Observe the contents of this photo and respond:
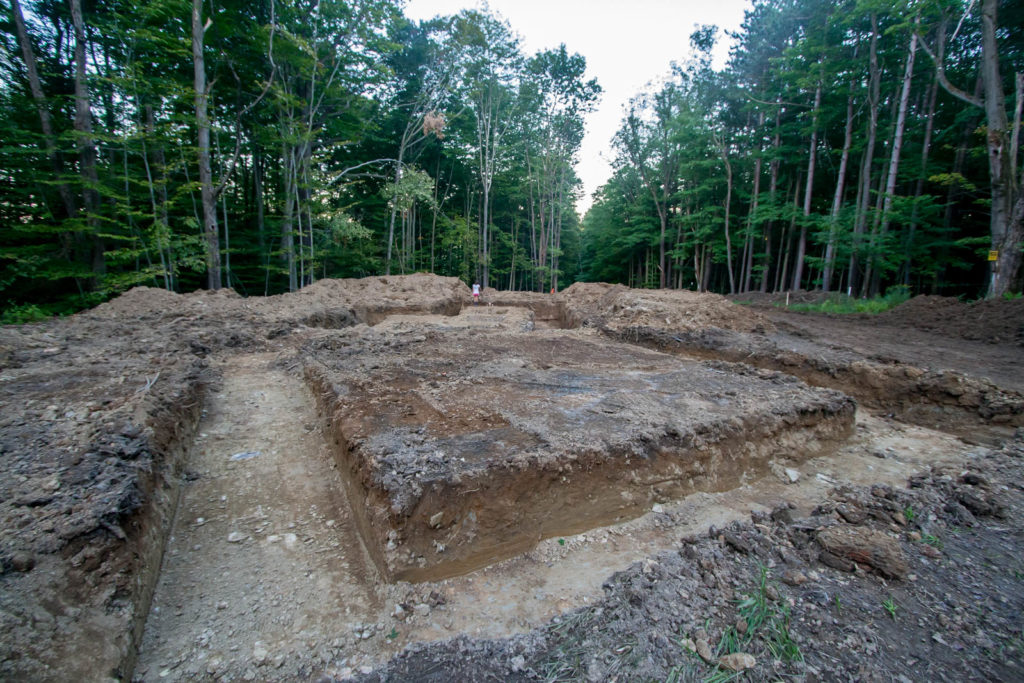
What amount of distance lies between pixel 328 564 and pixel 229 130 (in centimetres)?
1886

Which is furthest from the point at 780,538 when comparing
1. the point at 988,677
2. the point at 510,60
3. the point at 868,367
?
the point at 510,60

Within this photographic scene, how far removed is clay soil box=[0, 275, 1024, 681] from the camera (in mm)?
1671

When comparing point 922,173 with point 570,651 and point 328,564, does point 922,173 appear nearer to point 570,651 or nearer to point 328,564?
point 570,651

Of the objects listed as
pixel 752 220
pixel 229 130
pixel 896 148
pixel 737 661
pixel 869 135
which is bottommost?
pixel 737 661

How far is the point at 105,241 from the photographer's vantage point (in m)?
10.9

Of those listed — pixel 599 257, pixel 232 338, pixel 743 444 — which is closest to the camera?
pixel 743 444

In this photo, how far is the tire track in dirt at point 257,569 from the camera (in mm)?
1753

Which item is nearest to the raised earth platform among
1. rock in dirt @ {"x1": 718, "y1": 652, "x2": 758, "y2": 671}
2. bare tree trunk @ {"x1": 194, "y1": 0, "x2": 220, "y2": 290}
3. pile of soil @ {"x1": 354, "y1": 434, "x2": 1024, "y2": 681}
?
pile of soil @ {"x1": 354, "y1": 434, "x2": 1024, "y2": 681}

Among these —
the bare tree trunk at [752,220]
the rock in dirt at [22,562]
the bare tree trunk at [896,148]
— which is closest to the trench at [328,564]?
the rock in dirt at [22,562]

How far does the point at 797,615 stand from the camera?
5.94 ft

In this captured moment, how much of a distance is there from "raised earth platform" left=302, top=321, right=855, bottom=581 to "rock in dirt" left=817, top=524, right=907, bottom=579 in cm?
101

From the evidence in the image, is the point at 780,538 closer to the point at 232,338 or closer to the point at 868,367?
the point at 868,367

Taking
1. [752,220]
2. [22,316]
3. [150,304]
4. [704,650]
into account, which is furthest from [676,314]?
[752,220]

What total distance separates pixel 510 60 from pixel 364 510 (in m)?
24.6
